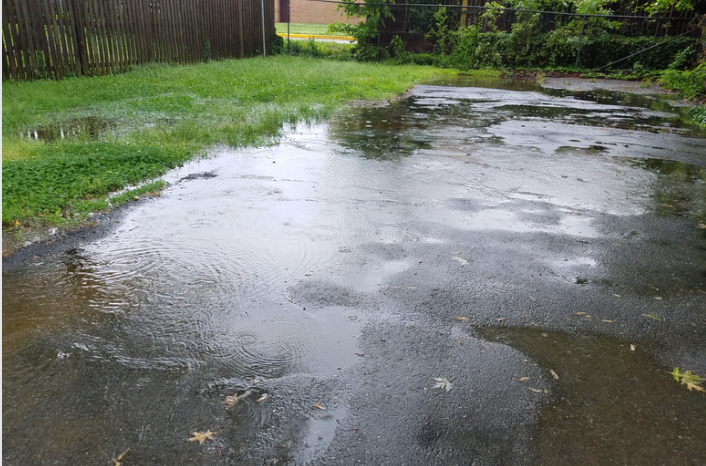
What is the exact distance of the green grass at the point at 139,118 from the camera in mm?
5358

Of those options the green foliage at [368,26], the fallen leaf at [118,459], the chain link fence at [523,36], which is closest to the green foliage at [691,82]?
the chain link fence at [523,36]

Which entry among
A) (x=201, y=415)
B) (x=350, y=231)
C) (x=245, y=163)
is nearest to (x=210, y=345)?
(x=201, y=415)

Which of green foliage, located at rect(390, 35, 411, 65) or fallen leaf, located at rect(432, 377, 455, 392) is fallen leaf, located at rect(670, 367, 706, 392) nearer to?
fallen leaf, located at rect(432, 377, 455, 392)

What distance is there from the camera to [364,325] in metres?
3.37

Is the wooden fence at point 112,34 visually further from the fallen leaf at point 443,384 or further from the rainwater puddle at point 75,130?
the fallen leaf at point 443,384

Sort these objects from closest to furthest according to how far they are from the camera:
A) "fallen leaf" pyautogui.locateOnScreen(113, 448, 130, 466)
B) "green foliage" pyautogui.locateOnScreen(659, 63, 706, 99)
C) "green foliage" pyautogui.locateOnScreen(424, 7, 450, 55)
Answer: "fallen leaf" pyautogui.locateOnScreen(113, 448, 130, 466) → "green foliage" pyautogui.locateOnScreen(659, 63, 706, 99) → "green foliage" pyautogui.locateOnScreen(424, 7, 450, 55)

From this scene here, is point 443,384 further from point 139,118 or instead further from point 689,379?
point 139,118

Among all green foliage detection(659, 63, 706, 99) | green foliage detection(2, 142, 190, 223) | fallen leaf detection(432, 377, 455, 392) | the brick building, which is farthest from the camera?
the brick building

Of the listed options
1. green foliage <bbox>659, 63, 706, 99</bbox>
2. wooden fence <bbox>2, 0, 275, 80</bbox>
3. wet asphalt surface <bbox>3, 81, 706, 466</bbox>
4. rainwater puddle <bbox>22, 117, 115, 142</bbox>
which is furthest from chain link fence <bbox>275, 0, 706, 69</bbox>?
wet asphalt surface <bbox>3, 81, 706, 466</bbox>

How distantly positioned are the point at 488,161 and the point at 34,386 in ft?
21.0

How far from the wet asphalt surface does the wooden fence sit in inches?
334

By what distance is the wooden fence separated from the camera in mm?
11758

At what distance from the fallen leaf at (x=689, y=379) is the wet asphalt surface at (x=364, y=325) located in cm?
8

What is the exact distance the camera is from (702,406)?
2734 millimetres
